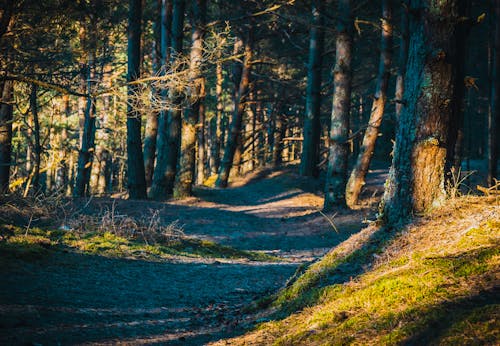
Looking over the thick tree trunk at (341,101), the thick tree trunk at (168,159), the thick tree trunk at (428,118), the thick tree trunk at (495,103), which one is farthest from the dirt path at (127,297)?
the thick tree trunk at (495,103)

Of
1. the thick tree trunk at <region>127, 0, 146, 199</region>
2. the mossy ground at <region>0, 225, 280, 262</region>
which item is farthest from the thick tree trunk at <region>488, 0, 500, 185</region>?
the thick tree trunk at <region>127, 0, 146, 199</region>

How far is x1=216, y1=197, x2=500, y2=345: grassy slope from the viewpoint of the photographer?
3.39 m

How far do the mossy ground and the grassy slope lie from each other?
3.76 metres

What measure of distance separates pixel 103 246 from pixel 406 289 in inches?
234

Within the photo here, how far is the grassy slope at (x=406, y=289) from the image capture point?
3.39m

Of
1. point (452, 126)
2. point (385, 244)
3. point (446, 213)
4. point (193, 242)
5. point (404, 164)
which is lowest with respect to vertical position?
point (193, 242)

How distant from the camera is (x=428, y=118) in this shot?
229 inches

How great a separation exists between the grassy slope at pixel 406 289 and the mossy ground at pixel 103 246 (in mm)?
3759

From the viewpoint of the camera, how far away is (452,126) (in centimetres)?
586

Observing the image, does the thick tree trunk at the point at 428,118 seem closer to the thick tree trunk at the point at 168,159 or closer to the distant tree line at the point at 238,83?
the distant tree line at the point at 238,83

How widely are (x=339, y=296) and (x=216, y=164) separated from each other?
34716 mm

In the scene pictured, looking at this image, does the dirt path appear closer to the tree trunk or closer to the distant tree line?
the distant tree line

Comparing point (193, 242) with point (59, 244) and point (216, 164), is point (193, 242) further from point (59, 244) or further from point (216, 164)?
point (216, 164)

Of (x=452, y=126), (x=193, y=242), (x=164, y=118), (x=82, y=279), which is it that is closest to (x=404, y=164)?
(x=452, y=126)
